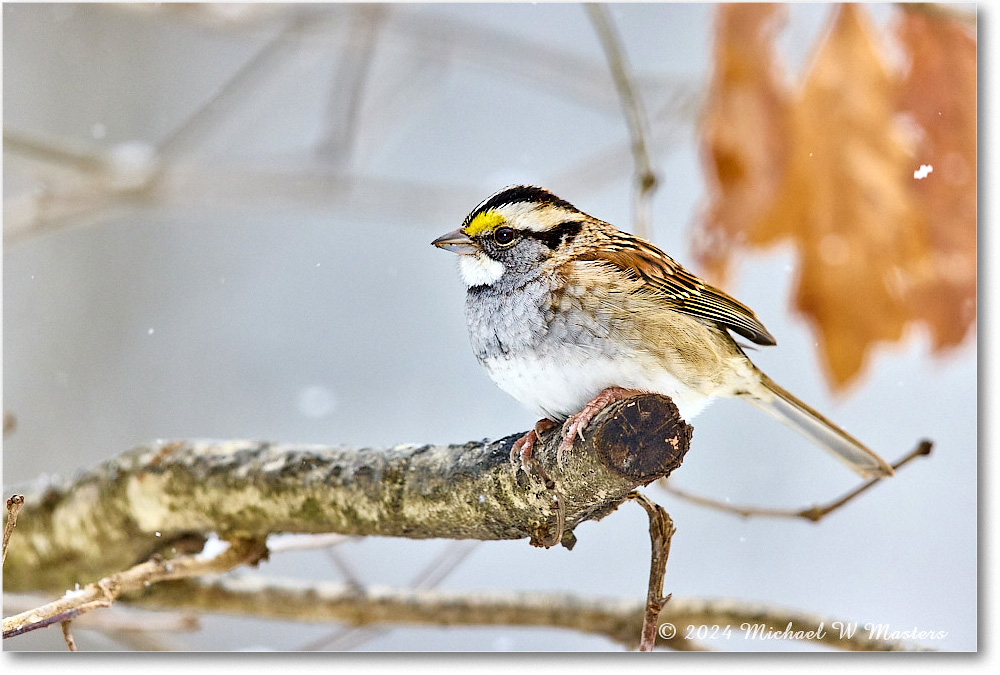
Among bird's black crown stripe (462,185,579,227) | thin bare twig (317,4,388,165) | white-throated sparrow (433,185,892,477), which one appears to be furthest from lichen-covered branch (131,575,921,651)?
thin bare twig (317,4,388,165)

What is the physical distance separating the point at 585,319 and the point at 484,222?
27 centimetres

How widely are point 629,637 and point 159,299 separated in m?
1.62

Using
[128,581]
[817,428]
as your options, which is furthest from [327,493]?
[817,428]

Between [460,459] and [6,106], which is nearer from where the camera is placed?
[460,459]

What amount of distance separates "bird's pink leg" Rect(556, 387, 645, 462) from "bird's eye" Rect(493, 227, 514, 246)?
337mm

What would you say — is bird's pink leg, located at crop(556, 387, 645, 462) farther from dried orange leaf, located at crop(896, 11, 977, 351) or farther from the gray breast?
dried orange leaf, located at crop(896, 11, 977, 351)

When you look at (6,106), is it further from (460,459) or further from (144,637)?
(460,459)

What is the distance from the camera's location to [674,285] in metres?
1.46

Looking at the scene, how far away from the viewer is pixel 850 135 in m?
1.77

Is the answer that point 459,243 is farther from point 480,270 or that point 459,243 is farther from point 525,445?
point 525,445

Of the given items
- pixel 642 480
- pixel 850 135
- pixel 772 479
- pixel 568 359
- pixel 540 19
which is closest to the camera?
pixel 642 480

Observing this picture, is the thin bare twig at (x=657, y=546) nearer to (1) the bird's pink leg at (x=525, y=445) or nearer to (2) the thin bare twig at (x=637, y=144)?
(1) the bird's pink leg at (x=525, y=445)

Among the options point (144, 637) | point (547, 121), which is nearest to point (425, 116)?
point (547, 121)

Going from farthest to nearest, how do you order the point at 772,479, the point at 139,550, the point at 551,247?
the point at 772,479 → the point at 139,550 → the point at 551,247
